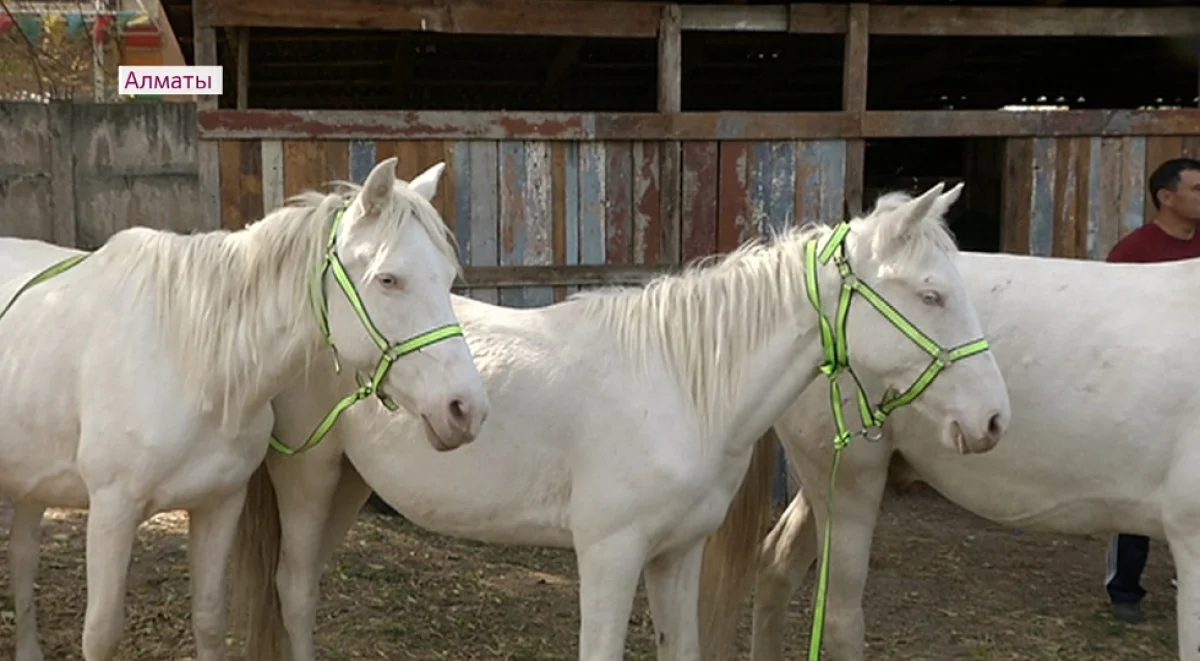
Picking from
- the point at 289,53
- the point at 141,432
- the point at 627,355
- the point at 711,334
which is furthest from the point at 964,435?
the point at 289,53

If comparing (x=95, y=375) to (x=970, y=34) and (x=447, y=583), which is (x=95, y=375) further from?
(x=970, y=34)

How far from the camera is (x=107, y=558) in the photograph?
295 cm

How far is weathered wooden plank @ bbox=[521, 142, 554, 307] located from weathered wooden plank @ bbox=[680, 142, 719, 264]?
0.67m

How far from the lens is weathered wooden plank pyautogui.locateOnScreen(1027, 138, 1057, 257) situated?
585 cm

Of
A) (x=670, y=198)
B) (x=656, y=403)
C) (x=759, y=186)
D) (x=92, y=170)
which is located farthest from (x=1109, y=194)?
(x=92, y=170)

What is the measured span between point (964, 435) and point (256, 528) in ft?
7.03

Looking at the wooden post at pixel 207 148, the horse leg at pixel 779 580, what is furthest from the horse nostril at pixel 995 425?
the wooden post at pixel 207 148

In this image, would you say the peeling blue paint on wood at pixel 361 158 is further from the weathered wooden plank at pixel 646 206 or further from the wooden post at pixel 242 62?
the weathered wooden plank at pixel 646 206

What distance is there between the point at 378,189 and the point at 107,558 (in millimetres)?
1221

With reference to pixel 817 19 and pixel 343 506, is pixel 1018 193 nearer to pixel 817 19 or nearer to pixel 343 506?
pixel 817 19

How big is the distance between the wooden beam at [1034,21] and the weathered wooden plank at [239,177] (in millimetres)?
3111

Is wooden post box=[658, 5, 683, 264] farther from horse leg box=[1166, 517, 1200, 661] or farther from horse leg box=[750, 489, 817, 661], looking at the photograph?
horse leg box=[1166, 517, 1200, 661]

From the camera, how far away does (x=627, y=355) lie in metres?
3.10

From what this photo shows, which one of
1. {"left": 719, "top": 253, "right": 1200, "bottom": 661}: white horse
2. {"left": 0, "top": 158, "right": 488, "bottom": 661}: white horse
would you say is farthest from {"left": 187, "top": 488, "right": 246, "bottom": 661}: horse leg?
{"left": 719, "top": 253, "right": 1200, "bottom": 661}: white horse
